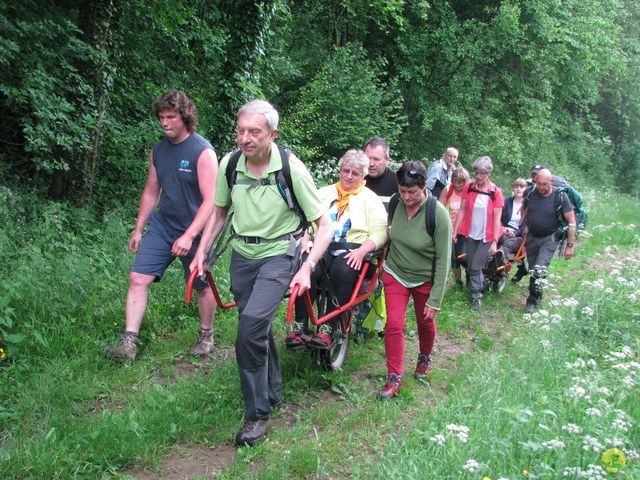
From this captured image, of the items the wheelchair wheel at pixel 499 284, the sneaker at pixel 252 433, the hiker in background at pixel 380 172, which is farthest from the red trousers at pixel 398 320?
the wheelchair wheel at pixel 499 284

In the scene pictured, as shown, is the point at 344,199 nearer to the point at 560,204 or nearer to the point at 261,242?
the point at 261,242

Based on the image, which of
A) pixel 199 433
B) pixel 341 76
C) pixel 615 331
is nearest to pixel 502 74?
pixel 341 76

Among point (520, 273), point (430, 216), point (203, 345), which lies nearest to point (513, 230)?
point (520, 273)

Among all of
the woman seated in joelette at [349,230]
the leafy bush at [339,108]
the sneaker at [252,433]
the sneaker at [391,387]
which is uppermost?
the leafy bush at [339,108]

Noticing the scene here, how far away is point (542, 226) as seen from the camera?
755 cm

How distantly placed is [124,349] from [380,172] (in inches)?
113

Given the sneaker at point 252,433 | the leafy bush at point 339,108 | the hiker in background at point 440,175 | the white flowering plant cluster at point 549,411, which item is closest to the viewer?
the white flowering plant cluster at point 549,411

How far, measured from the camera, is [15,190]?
22.9 ft

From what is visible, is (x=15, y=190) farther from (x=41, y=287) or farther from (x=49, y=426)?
(x=49, y=426)

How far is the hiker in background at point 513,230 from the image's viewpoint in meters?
8.68

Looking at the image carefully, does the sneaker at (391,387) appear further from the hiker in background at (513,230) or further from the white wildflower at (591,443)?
the hiker in background at (513,230)

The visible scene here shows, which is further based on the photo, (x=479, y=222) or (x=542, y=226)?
→ (x=479, y=222)

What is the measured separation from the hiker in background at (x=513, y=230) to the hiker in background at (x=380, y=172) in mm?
3209

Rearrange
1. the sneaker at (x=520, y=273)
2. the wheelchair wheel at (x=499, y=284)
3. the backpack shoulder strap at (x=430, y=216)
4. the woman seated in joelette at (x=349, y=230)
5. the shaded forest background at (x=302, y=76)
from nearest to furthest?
the backpack shoulder strap at (x=430, y=216), the woman seated in joelette at (x=349, y=230), the shaded forest background at (x=302, y=76), the wheelchair wheel at (x=499, y=284), the sneaker at (x=520, y=273)
